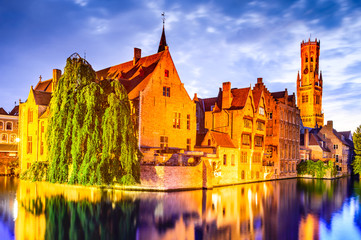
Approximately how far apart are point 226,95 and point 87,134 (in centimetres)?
2340

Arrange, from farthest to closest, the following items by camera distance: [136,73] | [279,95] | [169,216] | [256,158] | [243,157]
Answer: [279,95] < [256,158] < [243,157] < [136,73] < [169,216]

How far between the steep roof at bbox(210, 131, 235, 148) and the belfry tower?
81809 millimetres

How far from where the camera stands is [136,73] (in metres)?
46.2

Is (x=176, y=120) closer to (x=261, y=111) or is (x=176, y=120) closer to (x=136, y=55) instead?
(x=136, y=55)

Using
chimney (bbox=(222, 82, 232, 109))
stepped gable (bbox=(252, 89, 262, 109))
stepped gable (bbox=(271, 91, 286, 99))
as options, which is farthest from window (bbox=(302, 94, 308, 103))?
chimney (bbox=(222, 82, 232, 109))

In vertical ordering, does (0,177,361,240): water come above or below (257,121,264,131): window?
below

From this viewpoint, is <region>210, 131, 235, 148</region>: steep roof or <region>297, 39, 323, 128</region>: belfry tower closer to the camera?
<region>210, 131, 235, 148</region>: steep roof

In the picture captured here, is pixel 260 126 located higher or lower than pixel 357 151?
higher

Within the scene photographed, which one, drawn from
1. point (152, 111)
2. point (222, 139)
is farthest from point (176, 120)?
point (222, 139)

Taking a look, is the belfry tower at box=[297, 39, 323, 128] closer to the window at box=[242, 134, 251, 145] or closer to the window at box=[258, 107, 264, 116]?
the window at box=[258, 107, 264, 116]

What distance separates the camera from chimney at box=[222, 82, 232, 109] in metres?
49.2

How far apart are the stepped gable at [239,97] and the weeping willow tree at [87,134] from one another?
19669 mm

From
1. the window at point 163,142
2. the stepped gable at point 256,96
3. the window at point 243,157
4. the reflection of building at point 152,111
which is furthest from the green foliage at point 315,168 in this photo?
the window at point 163,142

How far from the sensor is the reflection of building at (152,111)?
40.3m
